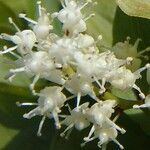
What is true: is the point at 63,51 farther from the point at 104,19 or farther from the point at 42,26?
the point at 104,19

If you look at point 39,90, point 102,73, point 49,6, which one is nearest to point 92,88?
point 102,73

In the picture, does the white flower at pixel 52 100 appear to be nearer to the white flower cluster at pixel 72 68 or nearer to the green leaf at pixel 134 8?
the white flower cluster at pixel 72 68

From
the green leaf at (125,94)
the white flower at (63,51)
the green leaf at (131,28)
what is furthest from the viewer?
the green leaf at (131,28)

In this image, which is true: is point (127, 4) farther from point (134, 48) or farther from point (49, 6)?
point (49, 6)

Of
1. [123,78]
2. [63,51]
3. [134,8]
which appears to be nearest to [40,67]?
[63,51]

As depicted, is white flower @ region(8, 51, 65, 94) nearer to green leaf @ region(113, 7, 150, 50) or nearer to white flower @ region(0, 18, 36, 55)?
white flower @ region(0, 18, 36, 55)

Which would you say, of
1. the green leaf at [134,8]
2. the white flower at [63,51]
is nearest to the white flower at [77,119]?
the white flower at [63,51]
